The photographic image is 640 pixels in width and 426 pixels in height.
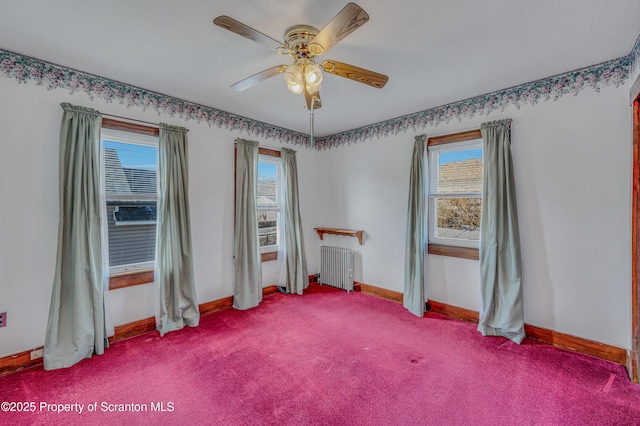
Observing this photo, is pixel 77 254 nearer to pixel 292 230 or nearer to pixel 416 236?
pixel 292 230

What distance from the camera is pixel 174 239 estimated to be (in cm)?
305

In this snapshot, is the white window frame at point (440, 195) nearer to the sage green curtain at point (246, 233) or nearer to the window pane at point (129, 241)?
the sage green curtain at point (246, 233)

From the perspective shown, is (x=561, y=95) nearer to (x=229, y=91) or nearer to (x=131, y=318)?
(x=229, y=91)

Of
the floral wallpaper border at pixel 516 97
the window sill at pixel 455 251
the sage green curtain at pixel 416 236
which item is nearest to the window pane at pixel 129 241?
the sage green curtain at pixel 416 236

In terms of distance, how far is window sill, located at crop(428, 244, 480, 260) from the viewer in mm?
3182

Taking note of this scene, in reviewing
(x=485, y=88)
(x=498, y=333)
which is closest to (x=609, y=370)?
(x=498, y=333)

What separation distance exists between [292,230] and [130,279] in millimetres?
2093

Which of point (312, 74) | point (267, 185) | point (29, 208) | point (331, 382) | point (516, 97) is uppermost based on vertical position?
point (516, 97)

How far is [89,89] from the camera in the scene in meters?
2.61

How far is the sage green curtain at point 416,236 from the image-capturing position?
11.2ft

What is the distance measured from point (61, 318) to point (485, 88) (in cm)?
445

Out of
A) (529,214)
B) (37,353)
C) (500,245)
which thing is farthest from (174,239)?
(529,214)

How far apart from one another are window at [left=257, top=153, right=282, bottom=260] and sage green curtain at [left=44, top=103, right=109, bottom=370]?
6.31ft

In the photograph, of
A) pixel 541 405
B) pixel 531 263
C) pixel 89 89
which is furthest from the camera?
pixel 531 263
